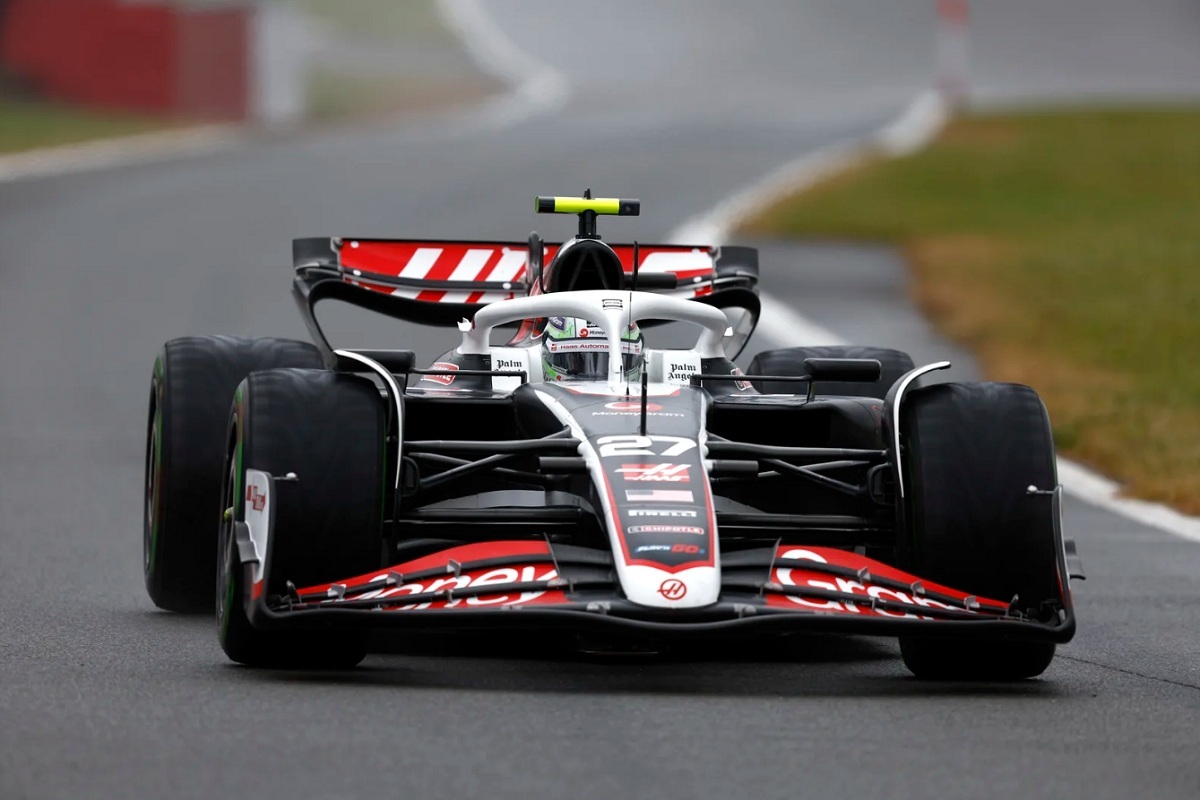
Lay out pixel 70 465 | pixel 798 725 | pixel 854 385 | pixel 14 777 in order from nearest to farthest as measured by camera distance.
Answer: pixel 14 777
pixel 798 725
pixel 854 385
pixel 70 465

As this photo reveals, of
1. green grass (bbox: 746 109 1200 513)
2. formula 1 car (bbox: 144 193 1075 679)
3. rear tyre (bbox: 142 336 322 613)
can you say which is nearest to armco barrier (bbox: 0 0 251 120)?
green grass (bbox: 746 109 1200 513)

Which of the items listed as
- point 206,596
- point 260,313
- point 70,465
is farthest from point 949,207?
point 206,596

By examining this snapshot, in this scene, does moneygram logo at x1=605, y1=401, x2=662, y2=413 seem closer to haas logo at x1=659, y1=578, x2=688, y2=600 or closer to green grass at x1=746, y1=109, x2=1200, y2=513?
haas logo at x1=659, y1=578, x2=688, y2=600

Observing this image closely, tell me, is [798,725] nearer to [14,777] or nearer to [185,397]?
[14,777]

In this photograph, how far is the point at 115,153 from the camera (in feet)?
117

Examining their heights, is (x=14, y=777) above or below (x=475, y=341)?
below

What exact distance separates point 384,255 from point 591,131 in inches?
1187

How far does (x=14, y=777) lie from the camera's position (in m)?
5.39

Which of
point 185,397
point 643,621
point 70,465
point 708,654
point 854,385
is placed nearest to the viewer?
point 643,621

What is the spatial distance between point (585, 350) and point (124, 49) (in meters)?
35.2

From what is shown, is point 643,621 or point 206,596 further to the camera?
point 206,596

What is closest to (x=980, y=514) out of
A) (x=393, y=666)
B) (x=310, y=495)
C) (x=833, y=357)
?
(x=393, y=666)

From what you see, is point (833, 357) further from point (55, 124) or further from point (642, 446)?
point (55, 124)

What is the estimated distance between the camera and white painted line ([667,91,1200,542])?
13.3m
